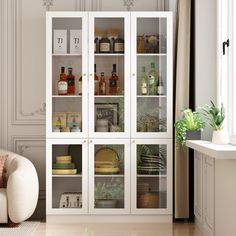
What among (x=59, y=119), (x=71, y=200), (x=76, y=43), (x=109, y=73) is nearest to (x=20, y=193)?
(x=71, y=200)

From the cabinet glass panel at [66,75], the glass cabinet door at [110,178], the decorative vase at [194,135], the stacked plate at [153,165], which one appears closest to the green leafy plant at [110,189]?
the glass cabinet door at [110,178]

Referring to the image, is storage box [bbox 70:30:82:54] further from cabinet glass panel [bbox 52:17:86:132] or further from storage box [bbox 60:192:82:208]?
storage box [bbox 60:192:82:208]

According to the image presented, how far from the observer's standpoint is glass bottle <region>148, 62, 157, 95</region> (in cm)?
521

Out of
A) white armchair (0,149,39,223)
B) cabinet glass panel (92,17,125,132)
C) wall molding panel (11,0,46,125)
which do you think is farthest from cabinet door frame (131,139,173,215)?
wall molding panel (11,0,46,125)

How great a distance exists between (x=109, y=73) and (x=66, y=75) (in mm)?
431

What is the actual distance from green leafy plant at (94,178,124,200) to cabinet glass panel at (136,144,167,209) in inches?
A: 7.1

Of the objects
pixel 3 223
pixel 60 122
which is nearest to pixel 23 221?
pixel 3 223

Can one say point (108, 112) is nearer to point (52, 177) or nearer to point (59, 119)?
point (59, 119)

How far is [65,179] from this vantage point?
522cm

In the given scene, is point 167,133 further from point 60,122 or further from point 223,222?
point 223,222

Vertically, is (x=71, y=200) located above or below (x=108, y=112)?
below

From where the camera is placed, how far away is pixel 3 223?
16.5ft

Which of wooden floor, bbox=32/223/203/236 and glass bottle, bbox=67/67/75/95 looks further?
glass bottle, bbox=67/67/75/95

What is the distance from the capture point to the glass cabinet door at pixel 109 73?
17.0 ft
